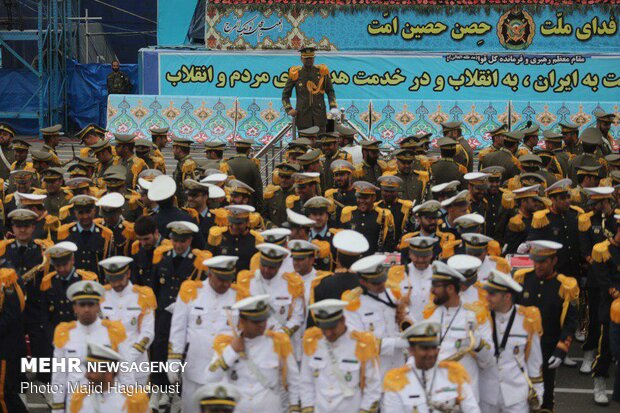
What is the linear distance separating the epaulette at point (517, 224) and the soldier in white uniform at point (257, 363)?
5182mm

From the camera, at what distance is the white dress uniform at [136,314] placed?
9.77m

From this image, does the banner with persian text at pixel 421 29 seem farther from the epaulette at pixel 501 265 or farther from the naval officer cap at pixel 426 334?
the naval officer cap at pixel 426 334

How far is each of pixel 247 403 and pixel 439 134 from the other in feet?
57.3

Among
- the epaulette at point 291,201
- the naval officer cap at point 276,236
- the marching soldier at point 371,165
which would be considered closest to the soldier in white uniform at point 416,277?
the naval officer cap at point 276,236

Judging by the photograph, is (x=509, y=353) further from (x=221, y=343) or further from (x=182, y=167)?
(x=182, y=167)

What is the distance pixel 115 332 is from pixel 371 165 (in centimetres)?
745

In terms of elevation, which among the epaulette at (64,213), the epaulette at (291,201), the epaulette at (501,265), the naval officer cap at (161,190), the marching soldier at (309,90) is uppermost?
the marching soldier at (309,90)

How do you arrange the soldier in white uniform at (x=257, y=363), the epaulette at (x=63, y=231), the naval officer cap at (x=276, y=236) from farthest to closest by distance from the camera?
the epaulette at (x=63, y=231) < the naval officer cap at (x=276, y=236) < the soldier in white uniform at (x=257, y=363)

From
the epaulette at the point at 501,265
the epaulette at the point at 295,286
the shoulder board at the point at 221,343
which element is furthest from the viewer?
the epaulette at the point at 501,265

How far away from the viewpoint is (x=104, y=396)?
8.16 meters

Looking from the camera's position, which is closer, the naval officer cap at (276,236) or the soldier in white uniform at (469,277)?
the soldier in white uniform at (469,277)

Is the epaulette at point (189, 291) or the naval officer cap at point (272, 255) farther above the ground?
the naval officer cap at point (272, 255)

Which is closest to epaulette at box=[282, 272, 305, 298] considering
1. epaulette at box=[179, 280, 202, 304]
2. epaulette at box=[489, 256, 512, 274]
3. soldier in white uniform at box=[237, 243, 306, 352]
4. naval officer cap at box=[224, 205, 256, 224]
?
soldier in white uniform at box=[237, 243, 306, 352]

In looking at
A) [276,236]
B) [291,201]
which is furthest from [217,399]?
[291,201]
